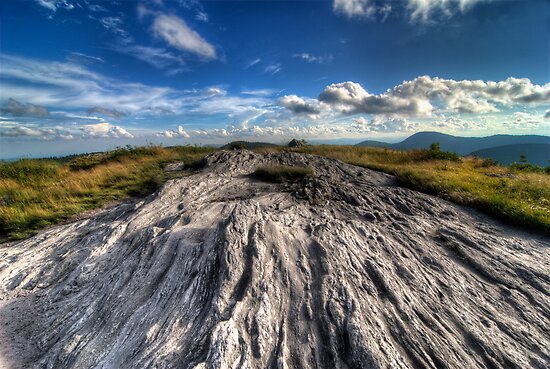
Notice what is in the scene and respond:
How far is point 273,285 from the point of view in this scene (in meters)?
6.14

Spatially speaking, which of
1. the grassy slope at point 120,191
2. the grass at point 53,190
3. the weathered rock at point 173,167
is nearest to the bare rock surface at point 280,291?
the grassy slope at point 120,191

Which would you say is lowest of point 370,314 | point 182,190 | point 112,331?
point 112,331

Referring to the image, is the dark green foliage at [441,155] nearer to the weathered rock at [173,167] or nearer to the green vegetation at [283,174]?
the green vegetation at [283,174]

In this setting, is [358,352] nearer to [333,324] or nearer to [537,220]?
[333,324]

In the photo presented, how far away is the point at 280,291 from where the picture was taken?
6043 mm

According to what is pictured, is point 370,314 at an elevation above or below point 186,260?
below

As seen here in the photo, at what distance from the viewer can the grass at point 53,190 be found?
39.2 feet

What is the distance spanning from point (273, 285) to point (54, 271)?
7779mm

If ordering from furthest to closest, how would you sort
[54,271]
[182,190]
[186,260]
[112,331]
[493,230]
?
1. [182,190]
2. [493,230]
3. [54,271]
4. [186,260]
5. [112,331]

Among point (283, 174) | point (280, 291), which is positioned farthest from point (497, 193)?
point (280, 291)

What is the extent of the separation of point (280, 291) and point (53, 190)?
16.4 metres

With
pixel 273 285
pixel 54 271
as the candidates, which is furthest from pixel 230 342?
pixel 54 271

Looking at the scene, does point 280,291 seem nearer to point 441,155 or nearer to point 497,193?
point 497,193

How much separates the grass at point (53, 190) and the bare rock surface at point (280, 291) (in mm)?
2247
